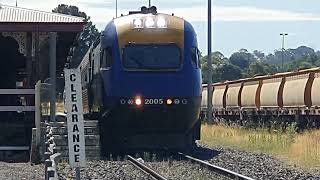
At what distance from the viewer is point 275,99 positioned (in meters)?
35.7

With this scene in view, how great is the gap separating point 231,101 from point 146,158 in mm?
25245

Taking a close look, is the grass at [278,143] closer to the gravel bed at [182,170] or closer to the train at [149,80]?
the gravel bed at [182,170]

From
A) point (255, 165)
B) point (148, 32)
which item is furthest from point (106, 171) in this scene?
point (148, 32)

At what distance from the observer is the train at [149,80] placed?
20266mm

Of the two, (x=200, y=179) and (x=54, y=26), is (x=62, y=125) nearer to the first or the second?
(x=54, y=26)

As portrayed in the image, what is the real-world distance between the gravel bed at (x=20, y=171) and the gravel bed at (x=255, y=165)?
4142 millimetres

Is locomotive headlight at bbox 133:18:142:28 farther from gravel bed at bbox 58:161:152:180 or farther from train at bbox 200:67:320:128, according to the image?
train at bbox 200:67:320:128

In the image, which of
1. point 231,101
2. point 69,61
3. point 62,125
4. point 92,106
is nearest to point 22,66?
point 69,61

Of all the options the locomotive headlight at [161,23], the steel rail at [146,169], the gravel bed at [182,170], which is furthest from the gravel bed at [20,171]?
the locomotive headlight at [161,23]

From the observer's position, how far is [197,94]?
2081 cm

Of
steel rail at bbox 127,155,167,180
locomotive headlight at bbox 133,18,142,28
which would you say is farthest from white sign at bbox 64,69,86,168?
locomotive headlight at bbox 133,18,142,28

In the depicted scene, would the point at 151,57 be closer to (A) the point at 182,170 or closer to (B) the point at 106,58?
(B) the point at 106,58

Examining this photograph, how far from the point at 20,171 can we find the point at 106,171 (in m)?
2.00

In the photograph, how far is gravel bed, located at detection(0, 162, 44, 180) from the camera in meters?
15.9
